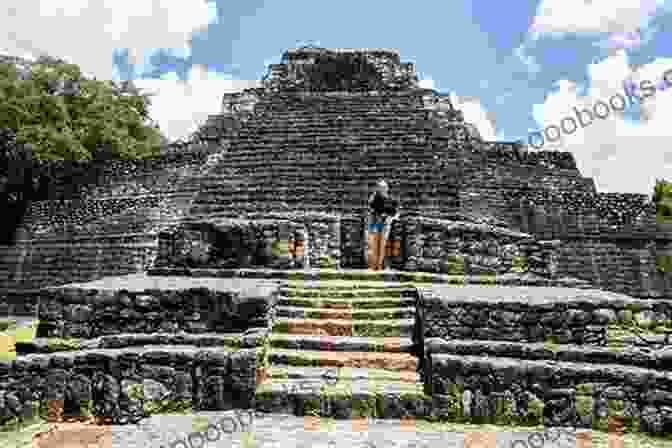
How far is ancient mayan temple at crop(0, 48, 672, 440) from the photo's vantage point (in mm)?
4238

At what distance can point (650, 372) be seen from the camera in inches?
160

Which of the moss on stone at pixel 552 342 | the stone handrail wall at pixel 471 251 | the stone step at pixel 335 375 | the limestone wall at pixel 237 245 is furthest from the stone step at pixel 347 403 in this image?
the stone handrail wall at pixel 471 251

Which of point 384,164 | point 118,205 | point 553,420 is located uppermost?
point 384,164

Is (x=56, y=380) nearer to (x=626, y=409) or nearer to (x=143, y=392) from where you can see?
(x=143, y=392)

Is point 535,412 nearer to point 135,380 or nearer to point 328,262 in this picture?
point 135,380

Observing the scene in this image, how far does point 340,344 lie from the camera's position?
5.20m

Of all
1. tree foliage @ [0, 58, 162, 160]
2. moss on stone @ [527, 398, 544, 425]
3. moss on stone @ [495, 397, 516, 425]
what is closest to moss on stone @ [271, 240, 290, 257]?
moss on stone @ [495, 397, 516, 425]

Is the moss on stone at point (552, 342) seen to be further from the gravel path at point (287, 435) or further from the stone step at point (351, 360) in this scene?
the stone step at point (351, 360)

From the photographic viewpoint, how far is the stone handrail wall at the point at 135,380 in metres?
4.25

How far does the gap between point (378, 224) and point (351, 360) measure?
3.73 m

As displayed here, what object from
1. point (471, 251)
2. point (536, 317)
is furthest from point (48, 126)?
point (536, 317)

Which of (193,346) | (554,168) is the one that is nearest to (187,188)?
(193,346)

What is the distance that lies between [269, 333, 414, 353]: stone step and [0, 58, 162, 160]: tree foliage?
502 inches

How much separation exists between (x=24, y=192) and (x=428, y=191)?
48.2ft
